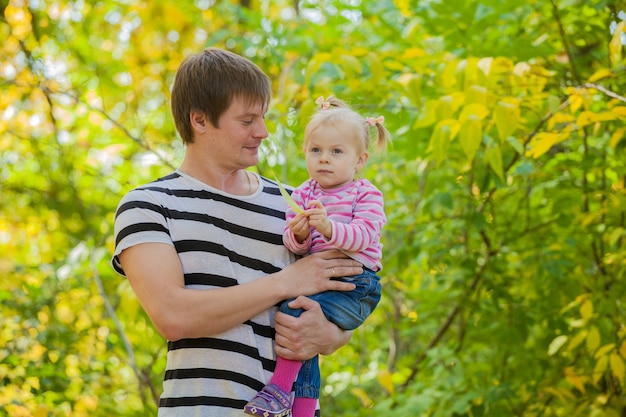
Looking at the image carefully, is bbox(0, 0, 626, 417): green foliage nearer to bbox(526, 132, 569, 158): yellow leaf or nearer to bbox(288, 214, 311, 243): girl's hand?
bbox(526, 132, 569, 158): yellow leaf

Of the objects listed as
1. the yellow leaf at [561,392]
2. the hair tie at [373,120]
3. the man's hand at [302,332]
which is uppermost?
the hair tie at [373,120]

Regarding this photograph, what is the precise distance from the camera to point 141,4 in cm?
626

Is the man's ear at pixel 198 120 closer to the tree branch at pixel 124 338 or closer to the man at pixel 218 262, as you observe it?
the man at pixel 218 262

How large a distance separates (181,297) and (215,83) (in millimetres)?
488

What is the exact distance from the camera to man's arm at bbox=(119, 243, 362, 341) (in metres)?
1.59

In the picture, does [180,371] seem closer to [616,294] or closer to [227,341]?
[227,341]

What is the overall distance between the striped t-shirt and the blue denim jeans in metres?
0.09

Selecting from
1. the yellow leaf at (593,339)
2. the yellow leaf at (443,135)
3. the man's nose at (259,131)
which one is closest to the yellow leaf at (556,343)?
the yellow leaf at (593,339)

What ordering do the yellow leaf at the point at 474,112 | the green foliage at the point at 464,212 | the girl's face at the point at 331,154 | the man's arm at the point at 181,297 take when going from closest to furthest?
the man's arm at the point at 181,297 → the girl's face at the point at 331,154 → the yellow leaf at the point at 474,112 → the green foliage at the point at 464,212

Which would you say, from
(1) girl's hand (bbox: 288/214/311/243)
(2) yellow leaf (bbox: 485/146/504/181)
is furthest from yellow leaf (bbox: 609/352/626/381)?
(1) girl's hand (bbox: 288/214/311/243)

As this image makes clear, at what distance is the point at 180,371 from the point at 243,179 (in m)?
0.49

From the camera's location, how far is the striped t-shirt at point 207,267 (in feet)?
5.41

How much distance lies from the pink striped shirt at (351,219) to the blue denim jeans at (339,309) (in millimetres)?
51

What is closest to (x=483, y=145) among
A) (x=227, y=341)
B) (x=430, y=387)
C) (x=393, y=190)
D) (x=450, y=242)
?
(x=450, y=242)
